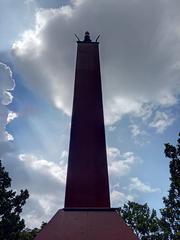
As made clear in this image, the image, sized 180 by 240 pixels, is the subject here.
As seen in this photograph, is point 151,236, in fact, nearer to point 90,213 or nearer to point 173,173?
point 173,173

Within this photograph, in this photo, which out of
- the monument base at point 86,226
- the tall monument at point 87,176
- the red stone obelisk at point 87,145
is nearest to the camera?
the monument base at point 86,226

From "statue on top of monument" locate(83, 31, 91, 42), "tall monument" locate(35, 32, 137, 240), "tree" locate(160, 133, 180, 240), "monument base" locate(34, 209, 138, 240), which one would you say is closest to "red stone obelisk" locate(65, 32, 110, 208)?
"tall monument" locate(35, 32, 137, 240)

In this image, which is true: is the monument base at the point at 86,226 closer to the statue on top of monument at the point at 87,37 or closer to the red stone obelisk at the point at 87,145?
the red stone obelisk at the point at 87,145

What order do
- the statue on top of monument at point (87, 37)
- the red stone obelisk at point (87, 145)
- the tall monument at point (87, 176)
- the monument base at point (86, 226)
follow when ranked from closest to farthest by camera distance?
the monument base at point (86, 226) → the tall monument at point (87, 176) → the red stone obelisk at point (87, 145) → the statue on top of monument at point (87, 37)

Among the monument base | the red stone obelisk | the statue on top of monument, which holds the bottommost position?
the monument base

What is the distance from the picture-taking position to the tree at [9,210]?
20.1 meters

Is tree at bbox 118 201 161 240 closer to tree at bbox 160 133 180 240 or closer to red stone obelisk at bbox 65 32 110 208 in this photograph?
tree at bbox 160 133 180 240

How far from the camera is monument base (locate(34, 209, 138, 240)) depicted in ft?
30.6

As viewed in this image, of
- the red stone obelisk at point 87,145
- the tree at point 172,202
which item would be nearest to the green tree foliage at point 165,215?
the tree at point 172,202

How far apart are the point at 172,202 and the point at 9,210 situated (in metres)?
13.3

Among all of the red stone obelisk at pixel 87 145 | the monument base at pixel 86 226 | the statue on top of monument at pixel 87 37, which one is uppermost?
the statue on top of monument at pixel 87 37

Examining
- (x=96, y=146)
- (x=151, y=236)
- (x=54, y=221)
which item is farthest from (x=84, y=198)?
(x=151, y=236)

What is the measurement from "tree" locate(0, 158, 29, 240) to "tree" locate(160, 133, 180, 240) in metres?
12.0

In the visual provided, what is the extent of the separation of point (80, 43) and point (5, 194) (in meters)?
13.5
